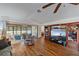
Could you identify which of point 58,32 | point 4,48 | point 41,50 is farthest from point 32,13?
point 4,48

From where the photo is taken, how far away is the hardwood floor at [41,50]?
2783 mm

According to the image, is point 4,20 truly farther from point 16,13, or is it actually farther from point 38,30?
point 38,30

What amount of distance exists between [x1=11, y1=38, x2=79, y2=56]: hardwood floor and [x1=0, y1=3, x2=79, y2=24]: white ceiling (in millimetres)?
505

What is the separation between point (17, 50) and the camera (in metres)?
2.77

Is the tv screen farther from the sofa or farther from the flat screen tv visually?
the sofa

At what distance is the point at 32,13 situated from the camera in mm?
2799

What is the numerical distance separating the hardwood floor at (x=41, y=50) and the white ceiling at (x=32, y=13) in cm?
51

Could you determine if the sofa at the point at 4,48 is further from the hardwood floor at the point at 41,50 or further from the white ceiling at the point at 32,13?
the white ceiling at the point at 32,13

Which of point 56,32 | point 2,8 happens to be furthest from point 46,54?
point 2,8

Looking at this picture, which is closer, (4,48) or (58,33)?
(4,48)

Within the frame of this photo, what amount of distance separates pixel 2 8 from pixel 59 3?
1146 mm

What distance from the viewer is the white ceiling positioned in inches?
107

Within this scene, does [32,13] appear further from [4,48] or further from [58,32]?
[4,48]

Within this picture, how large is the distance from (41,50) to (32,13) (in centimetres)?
79
